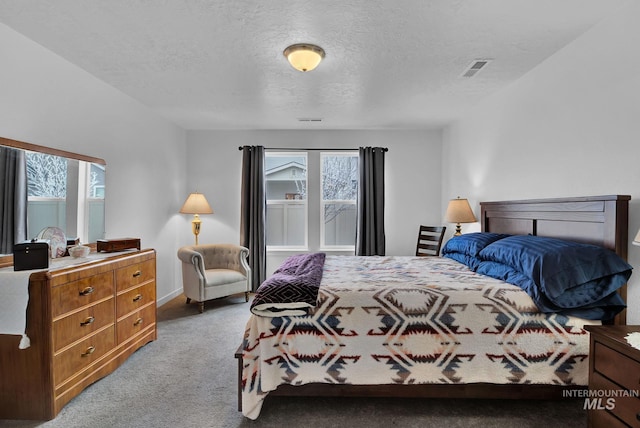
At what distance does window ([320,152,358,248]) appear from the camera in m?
5.18

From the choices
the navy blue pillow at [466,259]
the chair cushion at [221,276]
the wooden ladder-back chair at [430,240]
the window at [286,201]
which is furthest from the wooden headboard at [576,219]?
the chair cushion at [221,276]

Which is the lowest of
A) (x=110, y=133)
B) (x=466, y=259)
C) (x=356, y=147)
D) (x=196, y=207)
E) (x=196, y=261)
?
(x=196, y=261)

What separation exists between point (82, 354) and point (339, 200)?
3684 millimetres

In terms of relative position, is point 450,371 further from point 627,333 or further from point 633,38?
point 633,38

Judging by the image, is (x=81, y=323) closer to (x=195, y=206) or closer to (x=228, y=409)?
(x=228, y=409)

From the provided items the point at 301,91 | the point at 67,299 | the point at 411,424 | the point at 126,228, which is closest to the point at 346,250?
the point at 301,91

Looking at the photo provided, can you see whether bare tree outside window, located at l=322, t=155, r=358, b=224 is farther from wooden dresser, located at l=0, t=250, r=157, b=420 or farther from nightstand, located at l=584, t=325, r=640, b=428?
nightstand, located at l=584, t=325, r=640, b=428

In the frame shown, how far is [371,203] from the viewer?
4.90 meters

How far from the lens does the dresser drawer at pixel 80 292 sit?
6.72 feet

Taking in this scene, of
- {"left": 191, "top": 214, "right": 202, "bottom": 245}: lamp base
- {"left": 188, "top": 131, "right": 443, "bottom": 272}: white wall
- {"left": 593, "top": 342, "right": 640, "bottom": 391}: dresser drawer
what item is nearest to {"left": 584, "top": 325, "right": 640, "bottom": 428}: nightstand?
{"left": 593, "top": 342, "right": 640, "bottom": 391}: dresser drawer

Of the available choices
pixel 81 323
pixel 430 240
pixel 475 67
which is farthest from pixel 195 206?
pixel 475 67

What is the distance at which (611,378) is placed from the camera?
1549 mm

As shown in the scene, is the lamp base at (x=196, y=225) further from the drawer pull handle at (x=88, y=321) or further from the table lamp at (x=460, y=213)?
the table lamp at (x=460, y=213)

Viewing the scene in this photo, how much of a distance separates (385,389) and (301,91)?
2777mm
